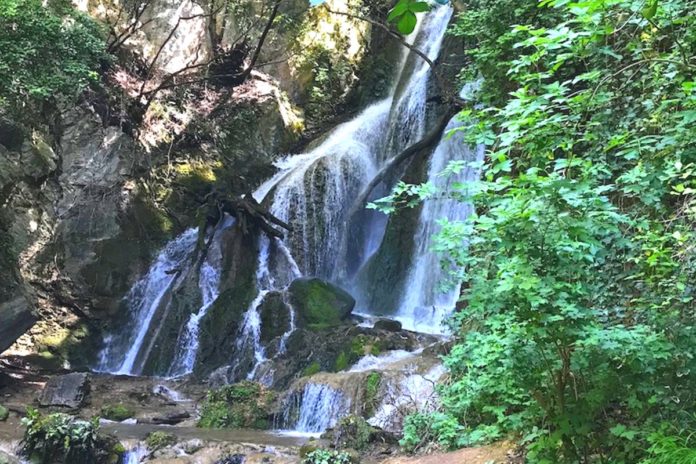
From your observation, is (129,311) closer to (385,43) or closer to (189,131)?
(189,131)

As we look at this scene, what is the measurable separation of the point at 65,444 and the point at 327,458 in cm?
316

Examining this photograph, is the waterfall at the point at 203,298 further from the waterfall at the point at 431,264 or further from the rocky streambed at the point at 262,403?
the waterfall at the point at 431,264

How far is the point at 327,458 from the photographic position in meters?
5.74

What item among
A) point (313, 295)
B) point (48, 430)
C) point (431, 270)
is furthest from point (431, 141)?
point (48, 430)

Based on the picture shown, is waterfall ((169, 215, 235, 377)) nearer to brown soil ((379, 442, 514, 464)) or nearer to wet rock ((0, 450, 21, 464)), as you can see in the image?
wet rock ((0, 450, 21, 464))

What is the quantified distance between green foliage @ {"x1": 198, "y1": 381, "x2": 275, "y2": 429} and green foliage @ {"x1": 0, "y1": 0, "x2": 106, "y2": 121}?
6.01 m

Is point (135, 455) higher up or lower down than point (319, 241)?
lower down

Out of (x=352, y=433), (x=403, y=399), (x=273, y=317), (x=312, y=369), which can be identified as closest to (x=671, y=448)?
(x=352, y=433)

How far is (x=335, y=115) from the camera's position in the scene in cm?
1936

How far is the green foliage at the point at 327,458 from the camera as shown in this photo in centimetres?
570

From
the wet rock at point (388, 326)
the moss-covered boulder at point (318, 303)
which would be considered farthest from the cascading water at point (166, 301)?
the wet rock at point (388, 326)

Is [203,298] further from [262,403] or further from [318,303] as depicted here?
[262,403]

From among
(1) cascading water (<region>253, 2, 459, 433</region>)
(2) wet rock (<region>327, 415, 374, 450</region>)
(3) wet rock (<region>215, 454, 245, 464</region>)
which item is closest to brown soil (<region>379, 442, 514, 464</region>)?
(2) wet rock (<region>327, 415, 374, 450</region>)

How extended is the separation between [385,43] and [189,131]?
8285 millimetres
